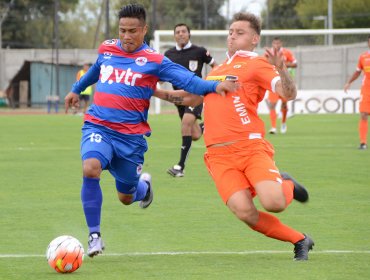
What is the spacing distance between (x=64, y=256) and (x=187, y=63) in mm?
8692

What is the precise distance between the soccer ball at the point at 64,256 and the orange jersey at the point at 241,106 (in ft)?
4.72

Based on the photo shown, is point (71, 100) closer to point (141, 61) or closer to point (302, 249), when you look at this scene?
point (141, 61)

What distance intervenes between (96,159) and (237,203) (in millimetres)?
1289

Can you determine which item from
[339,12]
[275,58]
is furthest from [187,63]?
[339,12]

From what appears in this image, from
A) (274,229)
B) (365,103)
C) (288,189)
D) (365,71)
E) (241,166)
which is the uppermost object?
(365,71)

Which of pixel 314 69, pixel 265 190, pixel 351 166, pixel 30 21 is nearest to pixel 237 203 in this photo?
pixel 265 190

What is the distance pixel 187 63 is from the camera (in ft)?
51.6

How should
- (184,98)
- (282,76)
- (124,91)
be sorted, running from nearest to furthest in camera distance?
(282,76) < (124,91) < (184,98)

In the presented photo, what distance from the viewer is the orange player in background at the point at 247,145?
7707 mm

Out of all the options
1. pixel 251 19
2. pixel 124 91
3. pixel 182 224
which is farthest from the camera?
pixel 182 224

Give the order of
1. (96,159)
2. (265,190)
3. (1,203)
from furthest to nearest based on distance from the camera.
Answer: (1,203), (96,159), (265,190)

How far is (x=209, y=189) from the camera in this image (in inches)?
518

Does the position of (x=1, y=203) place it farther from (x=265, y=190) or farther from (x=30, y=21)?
(x=30, y=21)

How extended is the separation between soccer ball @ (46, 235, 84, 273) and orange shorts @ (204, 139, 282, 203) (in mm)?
1263
